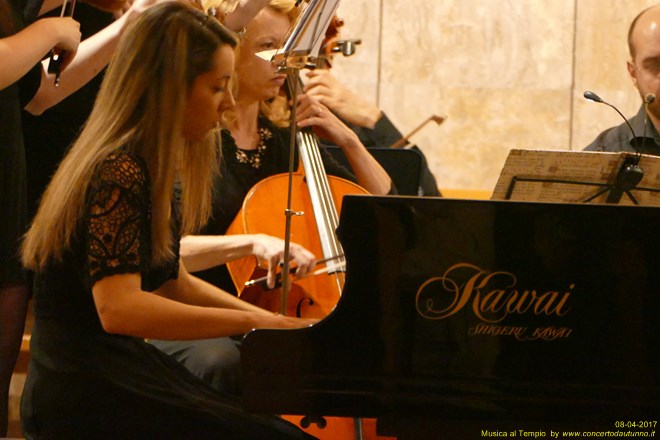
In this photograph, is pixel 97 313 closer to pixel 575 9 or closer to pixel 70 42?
pixel 70 42

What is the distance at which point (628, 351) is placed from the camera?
70.2 inches

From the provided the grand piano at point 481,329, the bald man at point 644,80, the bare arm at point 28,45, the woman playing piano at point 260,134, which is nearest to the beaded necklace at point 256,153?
the woman playing piano at point 260,134

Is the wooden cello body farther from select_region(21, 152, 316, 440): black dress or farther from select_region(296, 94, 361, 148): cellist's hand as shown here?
select_region(21, 152, 316, 440): black dress

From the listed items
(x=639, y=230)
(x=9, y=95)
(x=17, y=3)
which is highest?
(x=17, y=3)

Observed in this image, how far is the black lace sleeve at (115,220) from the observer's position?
5.84ft

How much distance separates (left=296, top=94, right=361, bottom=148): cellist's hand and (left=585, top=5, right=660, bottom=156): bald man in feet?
3.07

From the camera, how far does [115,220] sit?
1796mm

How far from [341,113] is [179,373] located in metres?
1.94

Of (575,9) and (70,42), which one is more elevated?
(575,9)

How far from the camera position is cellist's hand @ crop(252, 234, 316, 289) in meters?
2.42

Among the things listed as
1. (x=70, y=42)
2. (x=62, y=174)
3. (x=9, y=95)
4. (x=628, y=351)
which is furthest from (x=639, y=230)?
(x=9, y=95)

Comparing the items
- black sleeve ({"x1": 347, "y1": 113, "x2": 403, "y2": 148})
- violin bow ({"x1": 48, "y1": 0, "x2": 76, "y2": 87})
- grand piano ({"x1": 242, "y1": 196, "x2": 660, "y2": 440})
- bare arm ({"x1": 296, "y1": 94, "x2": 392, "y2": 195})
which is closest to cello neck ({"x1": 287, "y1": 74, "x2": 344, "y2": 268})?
bare arm ({"x1": 296, "y1": 94, "x2": 392, "y2": 195})

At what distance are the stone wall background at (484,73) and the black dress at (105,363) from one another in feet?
10.2

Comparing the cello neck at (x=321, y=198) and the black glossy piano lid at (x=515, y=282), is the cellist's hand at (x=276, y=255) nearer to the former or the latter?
the cello neck at (x=321, y=198)
